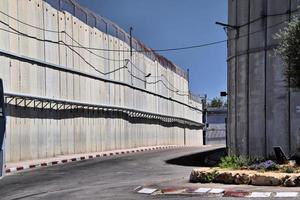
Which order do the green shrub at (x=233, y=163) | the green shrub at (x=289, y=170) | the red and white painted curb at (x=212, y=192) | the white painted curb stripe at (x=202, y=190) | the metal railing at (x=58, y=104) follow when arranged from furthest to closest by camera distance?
the metal railing at (x=58, y=104) < the green shrub at (x=233, y=163) < the green shrub at (x=289, y=170) < the white painted curb stripe at (x=202, y=190) < the red and white painted curb at (x=212, y=192)

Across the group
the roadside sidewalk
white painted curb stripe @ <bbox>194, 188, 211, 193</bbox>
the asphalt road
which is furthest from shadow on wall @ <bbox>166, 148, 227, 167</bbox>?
white painted curb stripe @ <bbox>194, 188, 211, 193</bbox>

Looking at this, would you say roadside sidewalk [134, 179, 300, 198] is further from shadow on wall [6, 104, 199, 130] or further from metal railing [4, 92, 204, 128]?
shadow on wall [6, 104, 199, 130]

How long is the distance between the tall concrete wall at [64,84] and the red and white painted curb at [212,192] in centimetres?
1323

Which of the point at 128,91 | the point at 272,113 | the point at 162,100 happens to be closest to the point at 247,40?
the point at 272,113

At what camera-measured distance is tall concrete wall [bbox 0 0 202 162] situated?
87.7ft

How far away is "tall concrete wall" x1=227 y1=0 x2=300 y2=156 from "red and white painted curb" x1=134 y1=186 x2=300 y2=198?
9.77 m

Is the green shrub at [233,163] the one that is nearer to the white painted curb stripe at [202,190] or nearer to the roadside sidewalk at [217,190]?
the roadside sidewalk at [217,190]

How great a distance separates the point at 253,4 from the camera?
23891mm

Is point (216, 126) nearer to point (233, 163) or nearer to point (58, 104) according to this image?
point (58, 104)

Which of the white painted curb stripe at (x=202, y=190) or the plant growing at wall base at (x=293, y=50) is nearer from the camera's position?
the white painted curb stripe at (x=202, y=190)

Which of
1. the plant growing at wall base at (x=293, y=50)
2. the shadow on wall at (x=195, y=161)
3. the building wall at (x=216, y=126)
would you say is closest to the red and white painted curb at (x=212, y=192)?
the plant growing at wall base at (x=293, y=50)

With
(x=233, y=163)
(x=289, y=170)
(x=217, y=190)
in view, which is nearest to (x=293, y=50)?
(x=289, y=170)

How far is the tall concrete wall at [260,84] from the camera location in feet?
74.2

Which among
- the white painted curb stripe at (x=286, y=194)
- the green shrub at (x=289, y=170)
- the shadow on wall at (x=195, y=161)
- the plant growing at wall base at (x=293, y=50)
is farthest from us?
the shadow on wall at (x=195, y=161)
